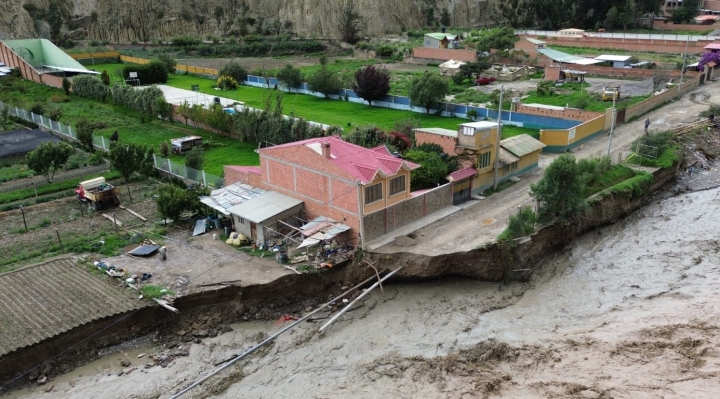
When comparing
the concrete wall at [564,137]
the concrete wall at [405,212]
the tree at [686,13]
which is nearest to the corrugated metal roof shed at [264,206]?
the concrete wall at [405,212]

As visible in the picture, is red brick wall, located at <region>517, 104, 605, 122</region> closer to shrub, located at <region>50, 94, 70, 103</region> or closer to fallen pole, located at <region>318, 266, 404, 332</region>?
fallen pole, located at <region>318, 266, 404, 332</region>

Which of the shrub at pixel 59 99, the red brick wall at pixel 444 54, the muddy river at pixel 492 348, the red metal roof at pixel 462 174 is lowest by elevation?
the muddy river at pixel 492 348

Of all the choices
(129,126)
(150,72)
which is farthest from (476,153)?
(150,72)

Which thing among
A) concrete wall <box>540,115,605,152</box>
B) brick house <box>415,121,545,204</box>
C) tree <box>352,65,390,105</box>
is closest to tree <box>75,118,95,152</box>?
tree <box>352,65,390,105</box>

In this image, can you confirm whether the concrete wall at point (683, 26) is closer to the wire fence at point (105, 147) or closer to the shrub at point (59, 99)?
the wire fence at point (105, 147)

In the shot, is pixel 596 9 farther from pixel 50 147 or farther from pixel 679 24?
pixel 50 147

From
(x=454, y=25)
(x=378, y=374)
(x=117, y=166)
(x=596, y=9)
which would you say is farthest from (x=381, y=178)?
(x=454, y=25)

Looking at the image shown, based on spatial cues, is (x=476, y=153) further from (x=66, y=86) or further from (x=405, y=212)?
(x=66, y=86)
